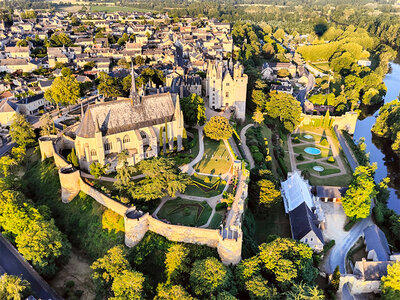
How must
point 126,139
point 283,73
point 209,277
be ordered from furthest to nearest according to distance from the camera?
point 283,73 < point 126,139 < point 209,277

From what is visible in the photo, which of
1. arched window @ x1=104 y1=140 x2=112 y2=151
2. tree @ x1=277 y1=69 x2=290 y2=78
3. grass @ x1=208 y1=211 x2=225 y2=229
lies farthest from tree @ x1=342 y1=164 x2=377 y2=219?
tree @ x1=277 y1=69 x2=290 y2=78

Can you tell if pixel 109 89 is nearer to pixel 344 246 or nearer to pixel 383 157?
pixel 344 246

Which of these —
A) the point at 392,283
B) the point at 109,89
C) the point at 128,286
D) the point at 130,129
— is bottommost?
the point at 392,283

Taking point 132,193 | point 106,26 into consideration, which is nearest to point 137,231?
point 132,193

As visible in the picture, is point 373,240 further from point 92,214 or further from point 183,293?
point 92,214

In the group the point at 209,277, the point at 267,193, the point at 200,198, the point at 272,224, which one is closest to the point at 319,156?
the point at 267,193

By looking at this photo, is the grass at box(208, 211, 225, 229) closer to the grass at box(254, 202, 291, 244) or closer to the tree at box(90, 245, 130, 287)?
the grass at box(254, 202, 291, 244)
